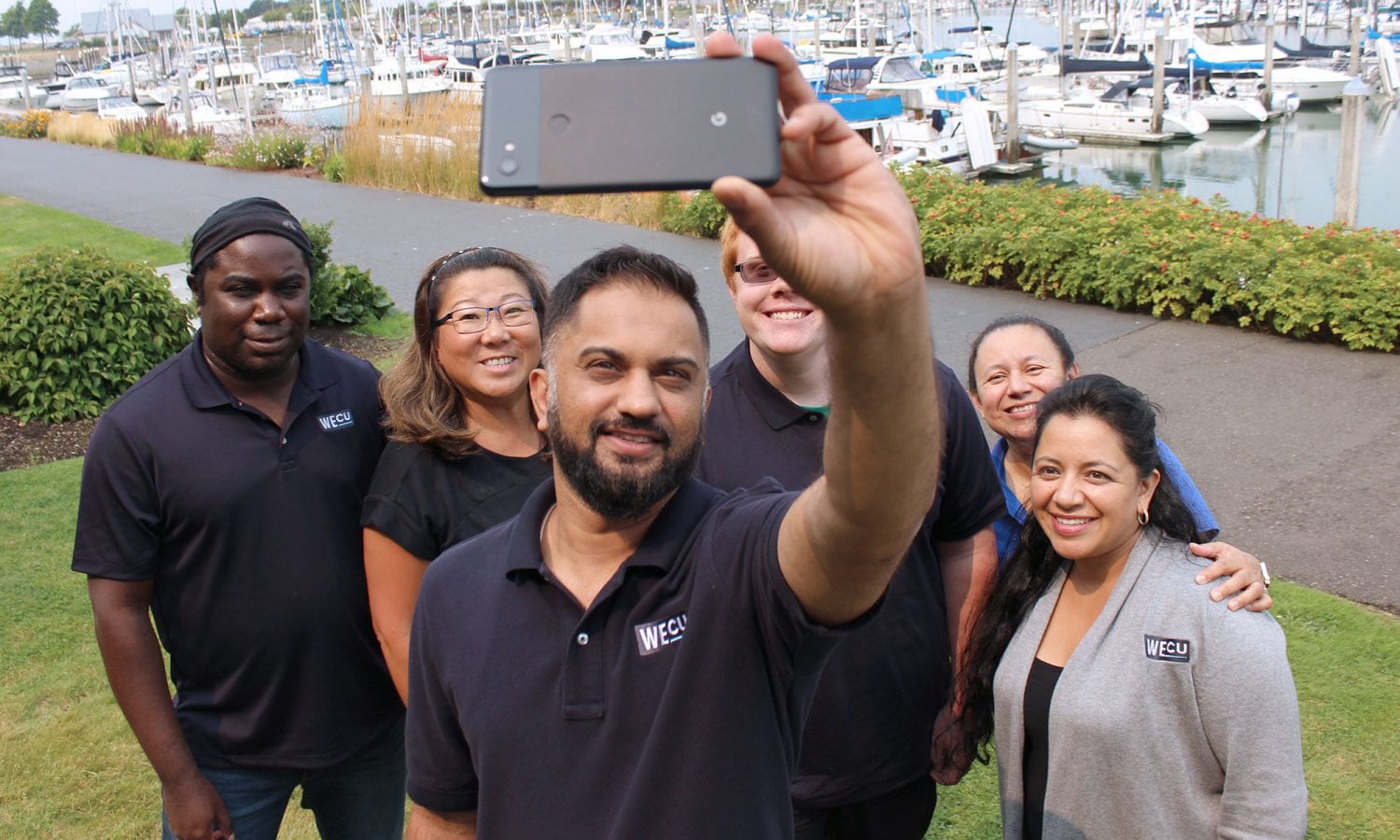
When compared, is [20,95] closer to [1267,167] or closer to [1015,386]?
[1267,167]

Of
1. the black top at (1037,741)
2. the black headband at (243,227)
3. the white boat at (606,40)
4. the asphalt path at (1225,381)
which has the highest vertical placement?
the white boat at (606,40)

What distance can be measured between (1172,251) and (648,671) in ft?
32.5

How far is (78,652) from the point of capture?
5.66 meters

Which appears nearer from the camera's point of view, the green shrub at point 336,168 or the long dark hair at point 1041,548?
the long dark hair at point 1041,548

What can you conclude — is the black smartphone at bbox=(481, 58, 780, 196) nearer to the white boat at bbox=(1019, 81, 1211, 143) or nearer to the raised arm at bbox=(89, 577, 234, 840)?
the raised arm at bbox=(89, 577, 234, 840)

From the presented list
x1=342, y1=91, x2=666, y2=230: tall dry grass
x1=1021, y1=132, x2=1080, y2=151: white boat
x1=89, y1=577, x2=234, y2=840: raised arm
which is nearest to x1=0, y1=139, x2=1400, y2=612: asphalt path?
x1=342, y1=91, x2=666, y2=230: tall dry grass

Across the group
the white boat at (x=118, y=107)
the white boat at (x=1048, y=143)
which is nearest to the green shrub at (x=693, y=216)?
the white boat at (x=1048, y=143)

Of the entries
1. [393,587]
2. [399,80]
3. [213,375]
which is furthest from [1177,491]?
[399,80]

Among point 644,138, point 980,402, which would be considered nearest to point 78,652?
point 980,402

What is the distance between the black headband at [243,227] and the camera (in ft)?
10.3

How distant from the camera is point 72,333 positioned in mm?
8664

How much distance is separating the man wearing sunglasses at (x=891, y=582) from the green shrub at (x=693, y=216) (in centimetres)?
1152

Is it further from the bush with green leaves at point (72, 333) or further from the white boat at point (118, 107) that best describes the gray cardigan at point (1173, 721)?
the white boat at point (118, 107)

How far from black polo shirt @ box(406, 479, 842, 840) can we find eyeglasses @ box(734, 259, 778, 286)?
1.06 meters
